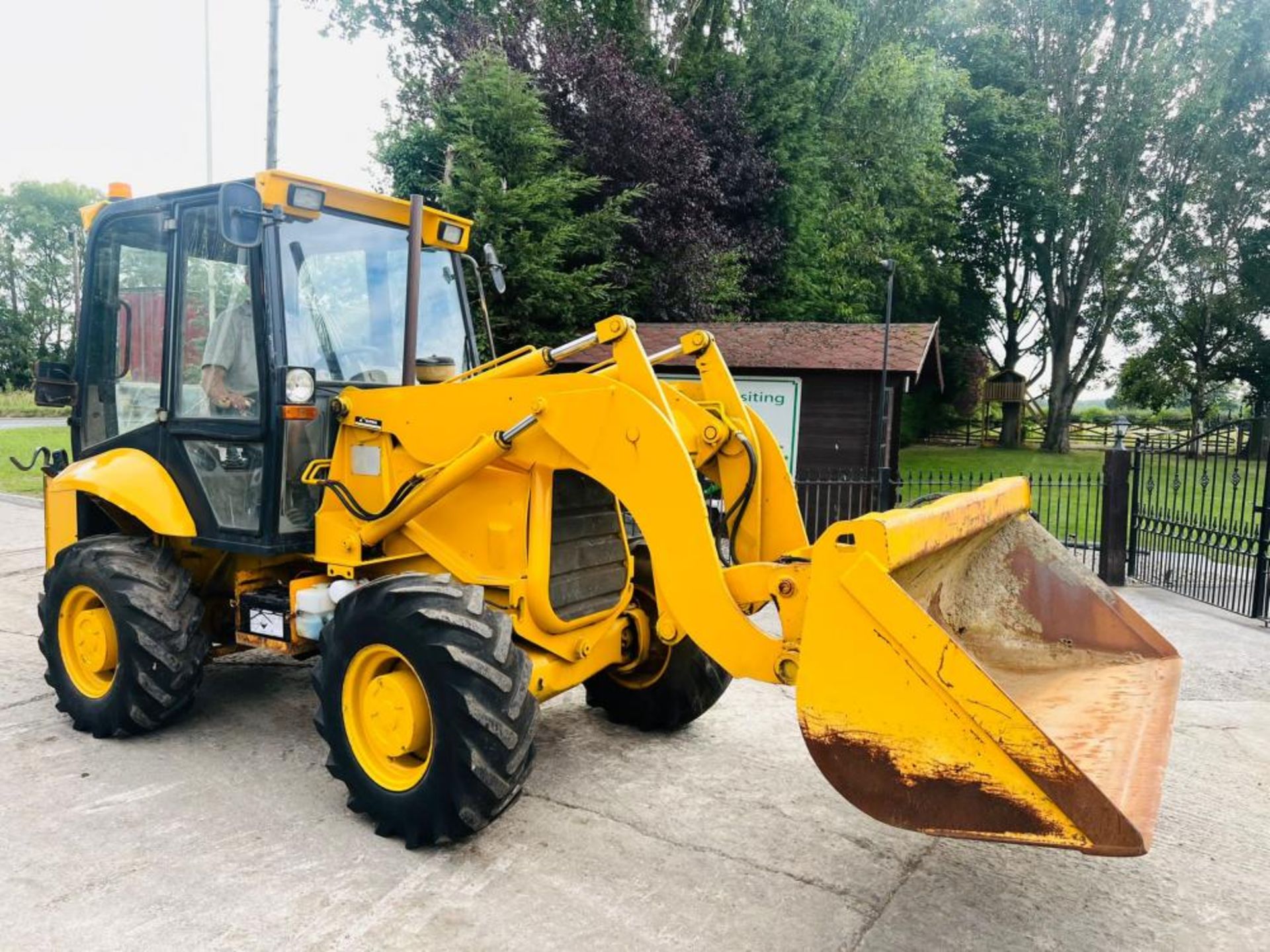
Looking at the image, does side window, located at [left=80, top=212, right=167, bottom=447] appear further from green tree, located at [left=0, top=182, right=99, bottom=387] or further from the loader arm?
green tree, located at [left=0, top=182, right=99, bottom=387]

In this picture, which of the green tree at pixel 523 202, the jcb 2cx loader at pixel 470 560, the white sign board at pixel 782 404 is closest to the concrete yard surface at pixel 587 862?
the jcb 2cx loader at pixel 470 560

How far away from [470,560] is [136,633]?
5.10ft

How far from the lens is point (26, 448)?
19328 millimetres

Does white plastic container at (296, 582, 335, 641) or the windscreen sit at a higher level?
the windscreen

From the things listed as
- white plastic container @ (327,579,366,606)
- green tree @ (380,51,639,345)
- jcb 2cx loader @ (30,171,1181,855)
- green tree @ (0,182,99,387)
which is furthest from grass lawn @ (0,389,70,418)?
white plastic container @ (327,579,366,606)

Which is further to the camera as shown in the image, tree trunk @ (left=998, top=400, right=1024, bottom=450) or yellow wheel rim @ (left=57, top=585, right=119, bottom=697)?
tree trunk @ (left=998, top=400, right=1024, bottom=450)

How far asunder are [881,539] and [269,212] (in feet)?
9.51

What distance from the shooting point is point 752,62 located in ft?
55.3

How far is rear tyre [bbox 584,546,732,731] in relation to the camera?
4422 millimetres

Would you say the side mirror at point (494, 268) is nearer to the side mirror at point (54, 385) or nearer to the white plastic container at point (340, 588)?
the white plastic container at point (340, 588)

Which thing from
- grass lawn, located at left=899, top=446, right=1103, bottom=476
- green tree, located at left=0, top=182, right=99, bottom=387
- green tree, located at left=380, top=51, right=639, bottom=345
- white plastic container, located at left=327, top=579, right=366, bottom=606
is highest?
green tree, located at left=0, top=182, right=99, bottom=387

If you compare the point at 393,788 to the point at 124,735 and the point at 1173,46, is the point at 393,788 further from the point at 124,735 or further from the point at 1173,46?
the point at 1173,46

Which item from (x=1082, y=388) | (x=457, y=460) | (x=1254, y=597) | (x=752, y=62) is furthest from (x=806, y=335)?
(x=1082, y=388)

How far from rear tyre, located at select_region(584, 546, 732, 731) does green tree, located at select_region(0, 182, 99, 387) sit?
168 ft
